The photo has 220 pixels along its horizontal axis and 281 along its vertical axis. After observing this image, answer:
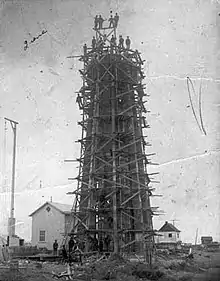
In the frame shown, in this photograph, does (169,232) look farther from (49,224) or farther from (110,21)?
(110,21)

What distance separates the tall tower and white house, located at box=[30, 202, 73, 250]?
6576 mm

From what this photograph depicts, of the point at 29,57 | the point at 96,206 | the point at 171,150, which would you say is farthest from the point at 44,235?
the point at 29,57

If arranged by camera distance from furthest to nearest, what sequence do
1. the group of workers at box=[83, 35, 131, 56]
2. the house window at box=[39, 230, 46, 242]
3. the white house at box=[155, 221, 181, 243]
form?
the white house at box=[155, 221, 181, 243], the house window at box=[39, 230, 46, 242], the group of workers at box=[83, 35, 131, 56]

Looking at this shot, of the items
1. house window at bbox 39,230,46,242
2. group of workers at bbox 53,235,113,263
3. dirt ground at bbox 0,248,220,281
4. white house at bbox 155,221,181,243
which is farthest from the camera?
white house at bbox 155,221,181,243

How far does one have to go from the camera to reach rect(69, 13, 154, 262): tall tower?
86.2 feet

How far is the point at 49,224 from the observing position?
1387 inches

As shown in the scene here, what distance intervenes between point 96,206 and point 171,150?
5.80 m

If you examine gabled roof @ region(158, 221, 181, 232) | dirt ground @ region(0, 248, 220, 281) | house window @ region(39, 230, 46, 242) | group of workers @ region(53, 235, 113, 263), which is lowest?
dirt ground @ region(0, 248, 220, 281)

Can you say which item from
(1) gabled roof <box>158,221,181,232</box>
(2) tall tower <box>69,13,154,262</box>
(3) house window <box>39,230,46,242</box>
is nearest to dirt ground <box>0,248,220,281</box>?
(2) tall tower <box>69,13,154,262</box>

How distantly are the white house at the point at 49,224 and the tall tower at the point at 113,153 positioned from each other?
6576 mm

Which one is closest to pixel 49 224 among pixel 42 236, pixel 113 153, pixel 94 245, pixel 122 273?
pixel 42 236

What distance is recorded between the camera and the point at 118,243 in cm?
2495

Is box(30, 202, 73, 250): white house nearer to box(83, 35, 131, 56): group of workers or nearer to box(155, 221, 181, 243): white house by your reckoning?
box(83, 35, 131, 56): group of workers

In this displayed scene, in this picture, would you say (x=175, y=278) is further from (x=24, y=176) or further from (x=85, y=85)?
(x=24, y=176)
